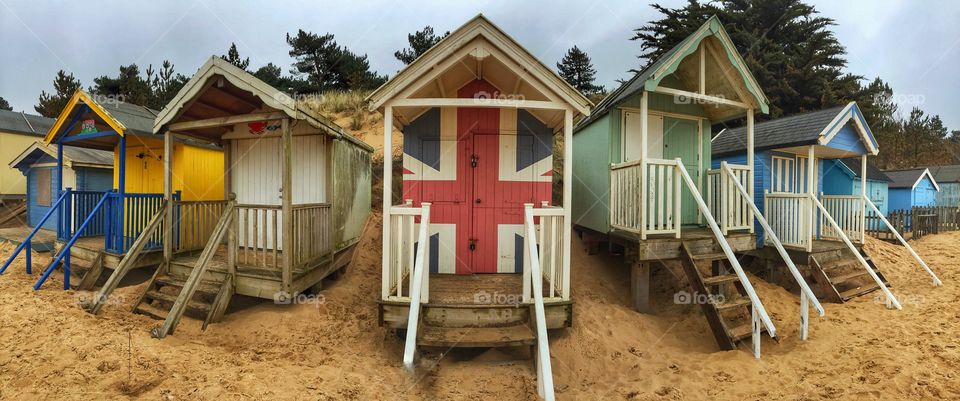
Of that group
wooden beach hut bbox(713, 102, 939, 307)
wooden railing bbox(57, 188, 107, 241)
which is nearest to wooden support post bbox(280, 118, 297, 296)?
wooden railing bbox(57, 188, 107, 241)

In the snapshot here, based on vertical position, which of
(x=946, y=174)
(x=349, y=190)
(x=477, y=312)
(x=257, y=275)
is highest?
(x=946, y=174)

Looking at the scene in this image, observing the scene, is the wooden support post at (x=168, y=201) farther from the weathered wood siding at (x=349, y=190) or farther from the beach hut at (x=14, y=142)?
the beach hut at (x=14, y=142)

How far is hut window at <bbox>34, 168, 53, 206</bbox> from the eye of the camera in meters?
11.6

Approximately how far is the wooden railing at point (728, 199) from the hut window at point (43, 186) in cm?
1840

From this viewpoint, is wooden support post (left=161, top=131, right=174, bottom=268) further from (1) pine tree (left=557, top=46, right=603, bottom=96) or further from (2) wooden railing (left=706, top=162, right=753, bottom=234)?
(1) pine tree (left=557, top=46, right=603, bottom=96)

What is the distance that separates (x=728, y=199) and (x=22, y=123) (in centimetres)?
2793

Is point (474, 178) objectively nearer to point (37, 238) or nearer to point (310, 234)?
point (310, 234)

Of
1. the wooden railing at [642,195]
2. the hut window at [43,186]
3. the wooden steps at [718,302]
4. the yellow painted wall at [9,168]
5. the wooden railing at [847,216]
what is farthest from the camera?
the yellow painted wall at [9,168]

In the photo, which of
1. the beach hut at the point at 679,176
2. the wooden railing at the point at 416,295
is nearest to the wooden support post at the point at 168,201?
the wooden railing at the point at 416,295

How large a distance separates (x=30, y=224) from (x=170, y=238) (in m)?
12.5

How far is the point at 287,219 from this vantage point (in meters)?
5.11

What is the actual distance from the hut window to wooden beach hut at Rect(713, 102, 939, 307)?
61.5 ft

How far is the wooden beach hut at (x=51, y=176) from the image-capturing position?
10141mm

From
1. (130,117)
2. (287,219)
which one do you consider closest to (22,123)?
(130,117)
